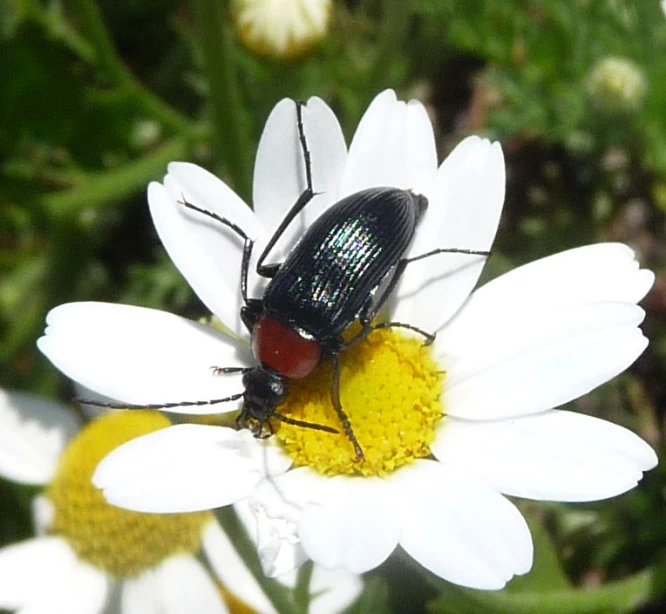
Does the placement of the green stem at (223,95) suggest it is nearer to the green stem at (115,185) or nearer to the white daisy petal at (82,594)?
the green stem at (115,185)

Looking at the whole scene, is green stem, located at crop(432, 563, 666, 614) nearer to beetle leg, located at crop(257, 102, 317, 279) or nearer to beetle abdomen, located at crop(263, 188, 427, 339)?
beetle abdomen, located at crop(263, 188, 427, 339)

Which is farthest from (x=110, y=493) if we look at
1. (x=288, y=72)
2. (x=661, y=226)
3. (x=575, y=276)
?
(x=661, y=226)

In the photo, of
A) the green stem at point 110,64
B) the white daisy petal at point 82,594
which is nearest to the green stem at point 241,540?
the white daisy petal at point 82,594

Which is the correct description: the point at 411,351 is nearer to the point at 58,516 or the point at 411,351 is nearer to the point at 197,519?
the point at 197,519

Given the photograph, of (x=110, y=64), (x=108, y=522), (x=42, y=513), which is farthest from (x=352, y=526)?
(x=110, y=64)

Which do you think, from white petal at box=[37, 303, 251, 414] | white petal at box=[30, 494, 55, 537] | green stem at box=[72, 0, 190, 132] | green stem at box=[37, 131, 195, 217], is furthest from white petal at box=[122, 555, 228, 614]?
green stem at box=[72, 0, 190, 132]
